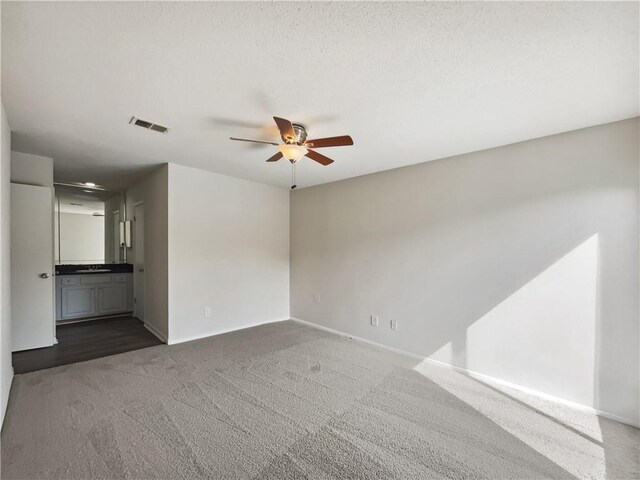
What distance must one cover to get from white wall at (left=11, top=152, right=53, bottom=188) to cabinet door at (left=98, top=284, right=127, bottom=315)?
2.20 meters

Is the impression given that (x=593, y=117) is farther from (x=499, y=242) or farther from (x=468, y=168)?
(x=499, y=242)

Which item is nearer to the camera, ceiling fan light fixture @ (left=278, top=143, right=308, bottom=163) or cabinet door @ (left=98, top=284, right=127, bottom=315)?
ceiling fan light fixture @ (left=278, top=143, right=308, bottom=163)

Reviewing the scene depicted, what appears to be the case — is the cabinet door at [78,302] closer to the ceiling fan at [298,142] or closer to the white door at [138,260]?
the white door at [138,260]

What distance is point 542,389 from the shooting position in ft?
8.23

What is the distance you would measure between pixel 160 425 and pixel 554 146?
4059 mm

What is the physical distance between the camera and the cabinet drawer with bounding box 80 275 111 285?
15.4ft

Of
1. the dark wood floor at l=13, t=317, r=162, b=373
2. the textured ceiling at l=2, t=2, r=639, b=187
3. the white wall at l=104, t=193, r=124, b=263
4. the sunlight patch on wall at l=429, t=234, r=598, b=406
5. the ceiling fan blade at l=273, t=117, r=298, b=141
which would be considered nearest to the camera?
the textured ceiling at l=2, t=2, r=639, b=187

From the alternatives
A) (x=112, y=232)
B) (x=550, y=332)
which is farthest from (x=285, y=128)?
(x=112, y=232)

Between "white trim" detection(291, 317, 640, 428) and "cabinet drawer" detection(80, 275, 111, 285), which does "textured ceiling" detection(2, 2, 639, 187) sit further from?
"cabinet drawer" detection(80, 275, 111, 285)

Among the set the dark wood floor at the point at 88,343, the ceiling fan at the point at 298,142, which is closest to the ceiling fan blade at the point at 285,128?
the ceiling fan at the point at 298,142

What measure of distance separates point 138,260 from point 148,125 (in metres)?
3.15

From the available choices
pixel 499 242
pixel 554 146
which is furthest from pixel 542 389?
pixel 554 146

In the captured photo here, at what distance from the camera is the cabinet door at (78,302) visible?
4.50m

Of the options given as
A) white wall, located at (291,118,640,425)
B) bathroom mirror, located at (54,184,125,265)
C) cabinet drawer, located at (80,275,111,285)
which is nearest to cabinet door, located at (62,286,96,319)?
cabinet drawer, located at (80,275,111,285)
